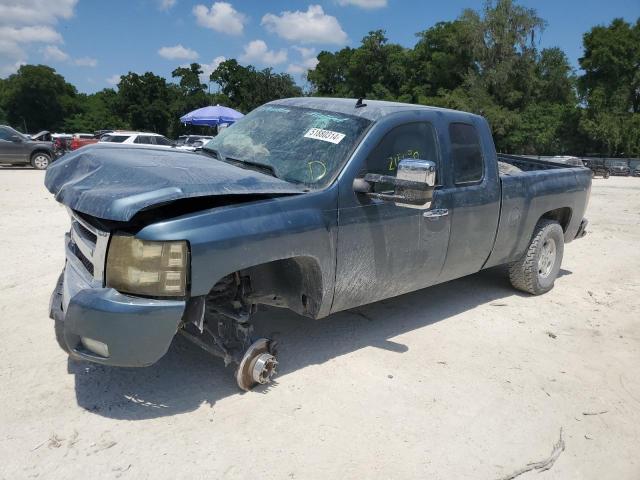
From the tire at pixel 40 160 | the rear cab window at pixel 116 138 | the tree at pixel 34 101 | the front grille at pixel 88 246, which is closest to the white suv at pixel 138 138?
the rear cab window at pixel 116 138

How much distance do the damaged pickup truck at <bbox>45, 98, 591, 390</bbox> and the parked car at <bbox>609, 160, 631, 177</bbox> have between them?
36138 millimetres

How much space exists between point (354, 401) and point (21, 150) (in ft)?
63.5

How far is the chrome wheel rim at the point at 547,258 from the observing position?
19.3ft

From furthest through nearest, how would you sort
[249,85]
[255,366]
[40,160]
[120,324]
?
[249,85] < [40,160] < [255,366] < [120,324]

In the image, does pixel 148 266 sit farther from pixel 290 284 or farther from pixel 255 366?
pixel 290 284

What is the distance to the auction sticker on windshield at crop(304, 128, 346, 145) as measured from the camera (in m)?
3.89

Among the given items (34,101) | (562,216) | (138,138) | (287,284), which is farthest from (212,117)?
(34,101)

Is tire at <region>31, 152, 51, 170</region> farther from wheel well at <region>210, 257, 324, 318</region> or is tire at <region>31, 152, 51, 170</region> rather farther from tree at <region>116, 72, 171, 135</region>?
tree at <region>116, 72, 171, 135</region>

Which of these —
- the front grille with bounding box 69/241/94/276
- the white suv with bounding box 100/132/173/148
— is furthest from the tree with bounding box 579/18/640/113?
the front grille with bounding box 69/241/94/276

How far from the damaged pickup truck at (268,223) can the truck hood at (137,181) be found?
0.01 m

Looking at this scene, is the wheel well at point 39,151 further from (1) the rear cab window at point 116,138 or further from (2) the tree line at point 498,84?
(2) the tree line at point 498,84

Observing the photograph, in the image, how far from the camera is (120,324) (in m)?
2.79

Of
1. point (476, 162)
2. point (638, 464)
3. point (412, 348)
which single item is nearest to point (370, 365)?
point (412, 348)

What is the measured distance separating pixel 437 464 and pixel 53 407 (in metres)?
2.21
